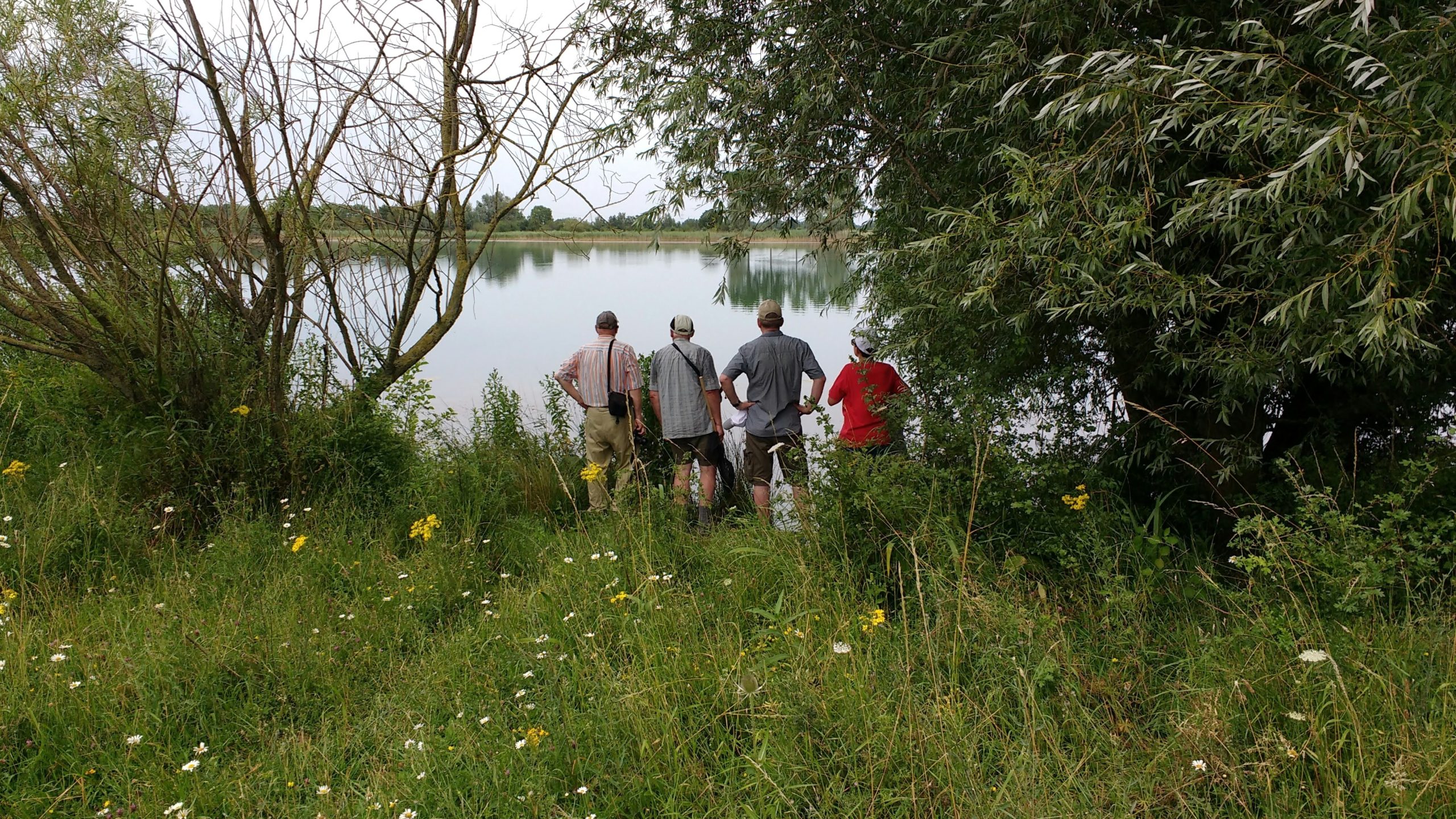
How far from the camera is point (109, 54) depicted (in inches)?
225

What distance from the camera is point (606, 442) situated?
22.2ft

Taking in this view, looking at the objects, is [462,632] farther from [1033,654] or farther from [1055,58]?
[1055,58]

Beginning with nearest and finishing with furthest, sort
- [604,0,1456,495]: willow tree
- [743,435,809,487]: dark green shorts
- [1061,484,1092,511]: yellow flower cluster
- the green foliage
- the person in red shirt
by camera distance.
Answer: [604,0,1456,495]: willow tree < the green foliage < [1061,484,1092,511]: yellow flower cluster < the person in red shirt < [743,435,809,487]: dark green shorts

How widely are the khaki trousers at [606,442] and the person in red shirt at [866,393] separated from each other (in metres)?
1.63

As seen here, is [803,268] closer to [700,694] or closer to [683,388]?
[683,388]

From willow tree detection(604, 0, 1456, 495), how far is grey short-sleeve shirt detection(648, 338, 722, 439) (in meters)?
1.16

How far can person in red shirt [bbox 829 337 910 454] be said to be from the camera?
562 cm

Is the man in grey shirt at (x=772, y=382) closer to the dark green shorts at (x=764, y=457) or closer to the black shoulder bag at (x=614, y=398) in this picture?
the dark green shorts at (x=764, y=457)

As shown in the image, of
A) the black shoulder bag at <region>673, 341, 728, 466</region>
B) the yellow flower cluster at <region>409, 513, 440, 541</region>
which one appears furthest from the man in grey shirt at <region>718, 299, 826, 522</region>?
the yellow flower cluster at <region>409, 513, 440, 541</region>

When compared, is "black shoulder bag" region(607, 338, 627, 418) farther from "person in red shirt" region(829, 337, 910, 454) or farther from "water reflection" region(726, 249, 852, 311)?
"person in red shirt" region(829, 337, 910, 454)

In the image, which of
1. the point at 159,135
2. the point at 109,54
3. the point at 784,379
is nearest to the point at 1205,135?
the point at 784,379

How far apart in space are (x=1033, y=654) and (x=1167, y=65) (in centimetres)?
230

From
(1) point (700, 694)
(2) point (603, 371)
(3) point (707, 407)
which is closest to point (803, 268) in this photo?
(3) point (707, 407)

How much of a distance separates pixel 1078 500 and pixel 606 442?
3.78 meters
